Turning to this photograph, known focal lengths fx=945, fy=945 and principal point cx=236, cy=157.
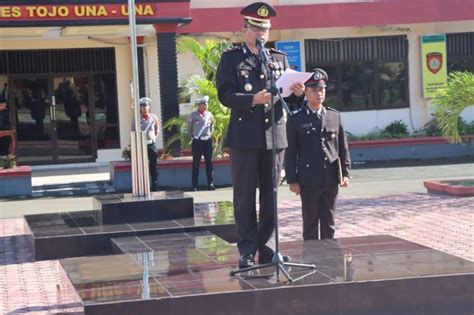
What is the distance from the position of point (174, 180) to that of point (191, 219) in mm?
7821

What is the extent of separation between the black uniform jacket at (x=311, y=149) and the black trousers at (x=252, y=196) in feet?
2.62

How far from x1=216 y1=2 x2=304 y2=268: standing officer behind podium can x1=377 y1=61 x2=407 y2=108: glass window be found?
18.2 meters

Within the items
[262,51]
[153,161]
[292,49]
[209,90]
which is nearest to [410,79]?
[292,49]

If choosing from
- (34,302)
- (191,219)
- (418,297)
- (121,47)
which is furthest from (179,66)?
(418,297)

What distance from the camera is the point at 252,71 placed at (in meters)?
7.69

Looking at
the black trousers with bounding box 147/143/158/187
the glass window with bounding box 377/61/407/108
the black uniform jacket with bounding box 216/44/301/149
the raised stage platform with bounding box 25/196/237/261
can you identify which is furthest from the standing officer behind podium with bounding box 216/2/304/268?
the glass window with bounding box 377/61/407/108

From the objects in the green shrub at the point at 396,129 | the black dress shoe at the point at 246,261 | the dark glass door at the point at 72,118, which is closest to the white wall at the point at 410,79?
the green shrub at the point at 396,129

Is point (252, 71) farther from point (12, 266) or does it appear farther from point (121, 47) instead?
point (121, 47)

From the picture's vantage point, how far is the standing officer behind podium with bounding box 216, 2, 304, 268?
24.7ft

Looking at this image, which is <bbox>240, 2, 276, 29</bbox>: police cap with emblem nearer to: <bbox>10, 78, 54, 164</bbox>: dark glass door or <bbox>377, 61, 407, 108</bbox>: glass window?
<bbox>10, 78, 54, 164</bbox>: dark glass door

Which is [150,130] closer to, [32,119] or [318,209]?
[32,119]

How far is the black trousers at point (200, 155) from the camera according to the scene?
18.8 metres

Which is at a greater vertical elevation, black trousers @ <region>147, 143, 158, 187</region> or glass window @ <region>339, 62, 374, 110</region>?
glass window @ <region>339, 62, 374, 110</region>

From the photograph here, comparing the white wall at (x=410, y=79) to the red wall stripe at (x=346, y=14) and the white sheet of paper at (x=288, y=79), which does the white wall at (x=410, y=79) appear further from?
the white sheet of paper at (x=288, y=79)
